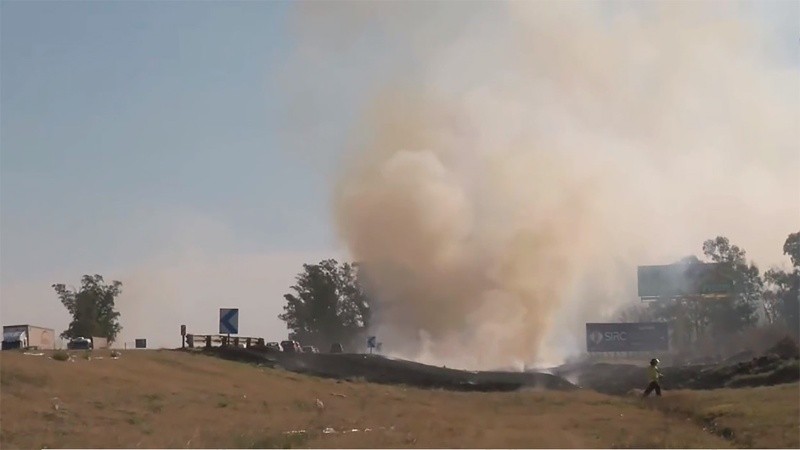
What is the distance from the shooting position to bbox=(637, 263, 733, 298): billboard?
311 ft

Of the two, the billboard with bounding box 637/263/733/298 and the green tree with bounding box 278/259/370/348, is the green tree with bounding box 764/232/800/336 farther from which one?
the green tree with bounding box 278/259/370/348

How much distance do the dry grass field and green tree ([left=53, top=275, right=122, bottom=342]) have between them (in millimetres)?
42834

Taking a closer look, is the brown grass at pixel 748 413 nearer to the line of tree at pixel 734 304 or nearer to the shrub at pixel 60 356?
the shrub at pixel 60 356

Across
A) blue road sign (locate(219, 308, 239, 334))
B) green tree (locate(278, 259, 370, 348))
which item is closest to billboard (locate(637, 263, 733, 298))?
green tree (locate(278, 259, 370, 348))

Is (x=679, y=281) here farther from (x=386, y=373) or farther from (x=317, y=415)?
(x=317, y=415)

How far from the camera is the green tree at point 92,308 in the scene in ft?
269

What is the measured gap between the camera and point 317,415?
31234 mm

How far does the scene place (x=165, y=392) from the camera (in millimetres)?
32906

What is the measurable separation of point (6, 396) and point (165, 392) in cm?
638

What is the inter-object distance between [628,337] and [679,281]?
12.3m

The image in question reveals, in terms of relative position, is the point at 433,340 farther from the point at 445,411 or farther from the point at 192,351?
the point at 445,411

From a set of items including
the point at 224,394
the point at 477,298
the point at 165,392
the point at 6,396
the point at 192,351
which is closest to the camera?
the point at 6,396

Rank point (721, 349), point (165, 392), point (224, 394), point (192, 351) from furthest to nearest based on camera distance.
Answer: point (721, 349)
point (192, 351)
point (224, 394)
point (165, 392)

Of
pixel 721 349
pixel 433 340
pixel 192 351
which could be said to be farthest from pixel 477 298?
pixel 192 351
